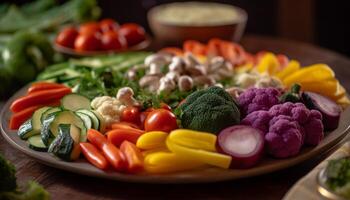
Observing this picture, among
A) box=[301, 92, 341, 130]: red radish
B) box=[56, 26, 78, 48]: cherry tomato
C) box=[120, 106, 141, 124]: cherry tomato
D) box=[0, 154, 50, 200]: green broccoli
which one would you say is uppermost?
box=[0, 154, 50, 200]: green broccoli

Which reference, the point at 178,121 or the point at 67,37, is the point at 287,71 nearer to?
the point at 178,121

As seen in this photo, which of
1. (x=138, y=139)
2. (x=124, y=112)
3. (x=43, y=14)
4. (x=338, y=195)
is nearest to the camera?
(x=338, y=195)

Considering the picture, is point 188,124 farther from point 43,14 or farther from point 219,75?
point 43,14

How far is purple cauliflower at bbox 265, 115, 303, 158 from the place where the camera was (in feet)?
6.85

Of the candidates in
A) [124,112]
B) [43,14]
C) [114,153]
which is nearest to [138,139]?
[114,153]

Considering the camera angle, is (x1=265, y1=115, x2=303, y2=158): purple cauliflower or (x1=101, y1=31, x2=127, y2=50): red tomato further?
(x1=101, y1=31, x2=127, y2=50): red tomato

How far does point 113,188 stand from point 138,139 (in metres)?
0.18

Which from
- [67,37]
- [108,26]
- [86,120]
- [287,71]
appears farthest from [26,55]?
[287,71]

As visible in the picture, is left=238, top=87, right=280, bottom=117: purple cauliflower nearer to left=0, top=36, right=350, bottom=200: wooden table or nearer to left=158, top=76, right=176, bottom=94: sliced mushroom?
left=0, top=36, right=350, bottom=200: wooden table

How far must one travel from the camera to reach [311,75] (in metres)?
2.72

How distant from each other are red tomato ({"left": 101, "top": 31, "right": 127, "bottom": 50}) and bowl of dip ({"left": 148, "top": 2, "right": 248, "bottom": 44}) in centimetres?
27

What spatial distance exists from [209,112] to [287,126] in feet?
0.88

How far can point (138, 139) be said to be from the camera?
7.01ft

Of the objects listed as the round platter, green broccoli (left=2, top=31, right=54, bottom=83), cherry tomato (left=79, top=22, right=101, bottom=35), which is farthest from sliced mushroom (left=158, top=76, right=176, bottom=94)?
cherry tomato (left=79, top=22, right=101, bottom=35)
